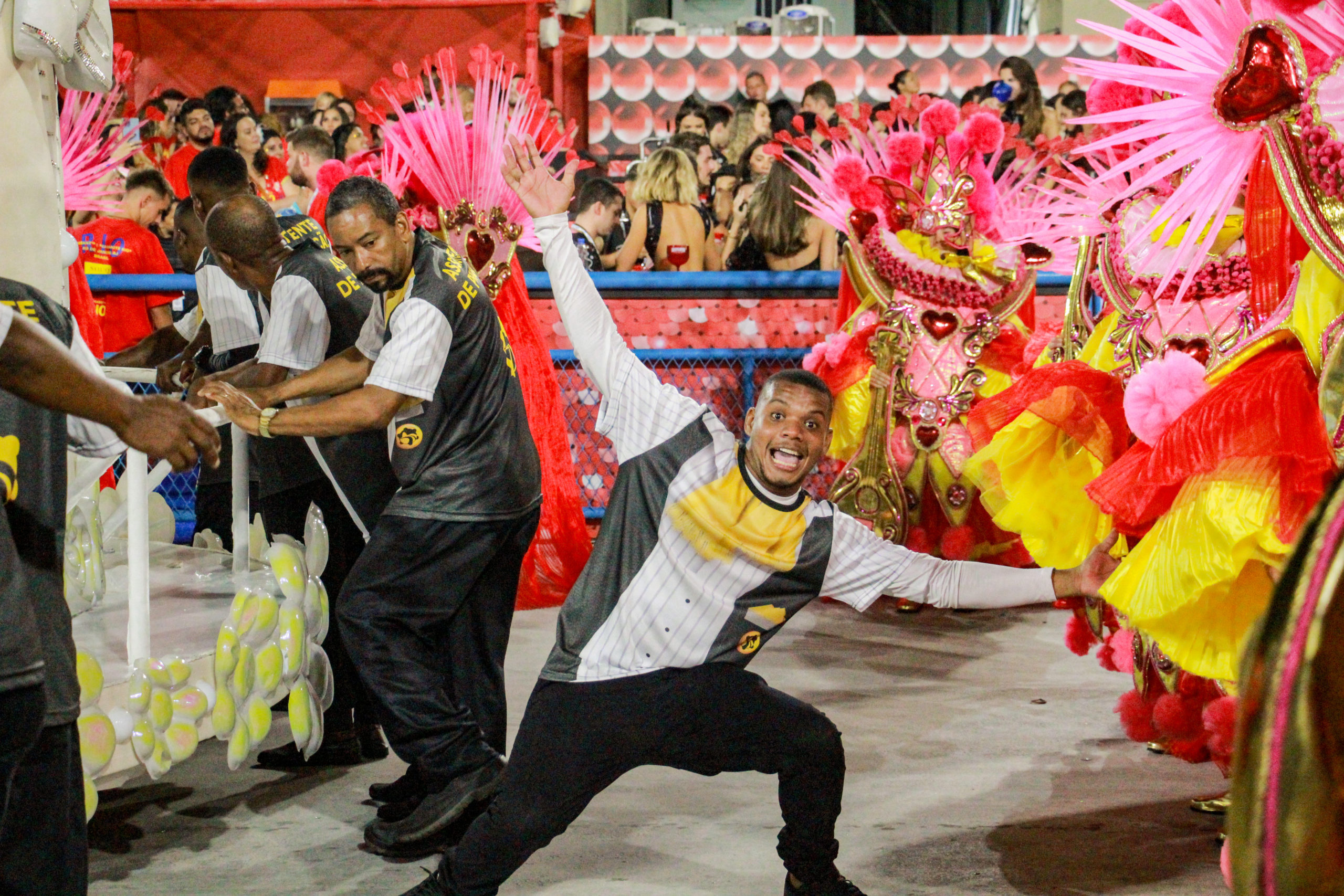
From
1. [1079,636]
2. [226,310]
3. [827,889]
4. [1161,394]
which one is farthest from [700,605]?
[226,310]

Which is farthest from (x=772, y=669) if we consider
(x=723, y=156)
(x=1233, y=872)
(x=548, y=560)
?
(x=723, y=156)

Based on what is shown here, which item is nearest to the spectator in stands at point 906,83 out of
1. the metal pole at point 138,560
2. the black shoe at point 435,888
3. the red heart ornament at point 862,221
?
the red heart ornament at point 862,221

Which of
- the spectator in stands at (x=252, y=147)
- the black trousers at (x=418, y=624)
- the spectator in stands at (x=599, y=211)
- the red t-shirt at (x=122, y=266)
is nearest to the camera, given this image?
the black trousers at (x=418, y=624)

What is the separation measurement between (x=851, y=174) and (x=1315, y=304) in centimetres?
302

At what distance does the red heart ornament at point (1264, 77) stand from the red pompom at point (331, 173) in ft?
10.7

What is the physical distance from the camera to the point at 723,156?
8.36 metres

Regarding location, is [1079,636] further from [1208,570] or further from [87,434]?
[87,434]

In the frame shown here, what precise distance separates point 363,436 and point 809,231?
11.4ft

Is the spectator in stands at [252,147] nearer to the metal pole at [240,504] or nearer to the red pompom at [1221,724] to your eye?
the metal pole at [240,504]

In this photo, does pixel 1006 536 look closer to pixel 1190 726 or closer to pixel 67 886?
pixel 1190 726

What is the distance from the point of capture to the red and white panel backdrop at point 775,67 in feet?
35.3

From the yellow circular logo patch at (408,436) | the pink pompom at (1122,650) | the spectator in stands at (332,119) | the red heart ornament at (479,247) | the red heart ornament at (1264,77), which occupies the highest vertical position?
the spectator in stands at (332,119)

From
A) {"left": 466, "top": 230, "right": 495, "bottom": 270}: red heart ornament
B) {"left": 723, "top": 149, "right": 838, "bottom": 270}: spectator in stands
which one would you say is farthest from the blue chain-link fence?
{"left": 466, "top": 230, "right": 495, "bottom": 270}: red heart ornament

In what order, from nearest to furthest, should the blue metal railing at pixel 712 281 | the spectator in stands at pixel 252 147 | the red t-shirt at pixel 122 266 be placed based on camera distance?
the red t-shirt at pixel 122 266
the blue metal railing at pixel 712 281
the spectator in stands at pixel 252 147
